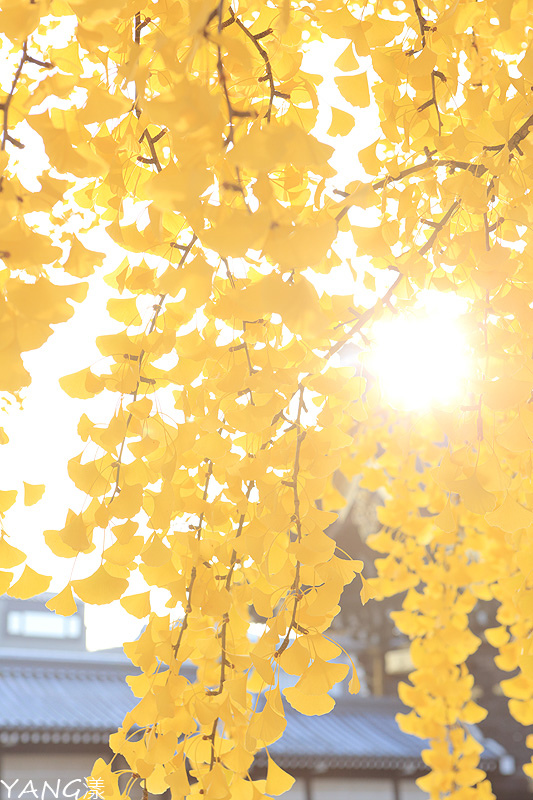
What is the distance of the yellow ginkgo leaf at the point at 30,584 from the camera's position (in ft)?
2.27

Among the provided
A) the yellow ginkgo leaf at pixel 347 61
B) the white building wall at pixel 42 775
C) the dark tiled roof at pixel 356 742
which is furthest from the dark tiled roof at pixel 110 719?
the yellow ginkgo leaf at pixel 347 61

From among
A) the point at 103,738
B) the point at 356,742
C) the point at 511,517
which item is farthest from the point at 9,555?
the point at 356,742

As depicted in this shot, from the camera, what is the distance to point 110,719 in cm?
503

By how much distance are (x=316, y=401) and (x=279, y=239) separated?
53 cm

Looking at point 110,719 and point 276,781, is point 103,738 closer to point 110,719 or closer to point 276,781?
point 110,719

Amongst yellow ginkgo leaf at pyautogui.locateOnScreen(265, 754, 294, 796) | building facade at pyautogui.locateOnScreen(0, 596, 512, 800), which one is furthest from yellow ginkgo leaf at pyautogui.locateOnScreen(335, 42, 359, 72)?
building facade at pyautogui.locateOnScreen(0, 596, 512, 800)

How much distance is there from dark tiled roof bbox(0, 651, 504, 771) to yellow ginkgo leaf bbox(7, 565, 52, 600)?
416cm

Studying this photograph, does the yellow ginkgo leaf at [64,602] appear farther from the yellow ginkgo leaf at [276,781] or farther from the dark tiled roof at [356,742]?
the dark tiled roof at [356,742]

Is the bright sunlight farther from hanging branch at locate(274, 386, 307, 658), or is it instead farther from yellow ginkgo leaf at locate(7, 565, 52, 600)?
yellow ginkgo leaf at locate(7, 565, 52, 600)

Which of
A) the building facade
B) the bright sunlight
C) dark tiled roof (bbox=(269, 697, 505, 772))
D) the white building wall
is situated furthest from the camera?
dark tiled roof (bbox=(269, 697, 505, 772))

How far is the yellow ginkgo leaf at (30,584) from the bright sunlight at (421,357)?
467 millimetres

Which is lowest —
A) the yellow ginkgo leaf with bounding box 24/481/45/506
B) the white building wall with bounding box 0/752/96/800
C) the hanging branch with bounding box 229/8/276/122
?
the white building wall with bounding box 0/752/96/800

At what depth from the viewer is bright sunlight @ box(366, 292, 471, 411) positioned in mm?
1021

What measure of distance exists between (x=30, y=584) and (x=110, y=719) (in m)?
4.84
